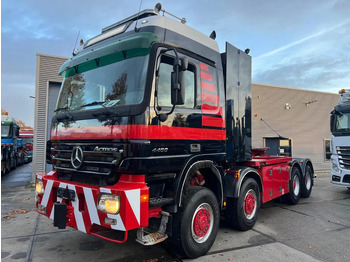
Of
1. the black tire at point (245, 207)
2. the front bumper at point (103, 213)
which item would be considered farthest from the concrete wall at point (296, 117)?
the front bumper at point (103, 213)

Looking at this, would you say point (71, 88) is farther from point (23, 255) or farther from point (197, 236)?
point (197, 236)

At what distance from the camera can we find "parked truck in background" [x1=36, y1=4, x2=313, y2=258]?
3.13m

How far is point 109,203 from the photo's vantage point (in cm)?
301

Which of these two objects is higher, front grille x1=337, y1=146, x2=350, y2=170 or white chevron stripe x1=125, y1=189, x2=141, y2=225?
front grille x1=337, y1=146, x2=350, y2=170

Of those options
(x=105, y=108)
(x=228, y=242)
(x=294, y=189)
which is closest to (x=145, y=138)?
(x=105, y=108)

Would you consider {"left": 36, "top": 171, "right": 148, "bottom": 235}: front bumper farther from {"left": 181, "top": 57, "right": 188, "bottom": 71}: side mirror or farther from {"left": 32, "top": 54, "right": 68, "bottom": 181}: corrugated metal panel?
{"left": 32, "top": 54, "right": 68, "bottom": 181}: corrugated metal panel

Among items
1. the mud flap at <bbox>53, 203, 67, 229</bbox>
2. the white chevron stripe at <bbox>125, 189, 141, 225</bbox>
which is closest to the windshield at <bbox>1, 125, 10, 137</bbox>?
the mud flap at <bbox>53, 203, 67, 229</bbox>

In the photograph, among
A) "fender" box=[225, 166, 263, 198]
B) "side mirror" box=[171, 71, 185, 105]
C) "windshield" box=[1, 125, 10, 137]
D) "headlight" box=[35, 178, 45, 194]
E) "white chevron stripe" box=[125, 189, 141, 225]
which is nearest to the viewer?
"white chevron stripe" box=[125, 189, 141, 225]

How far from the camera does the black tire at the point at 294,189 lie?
23.4 ft

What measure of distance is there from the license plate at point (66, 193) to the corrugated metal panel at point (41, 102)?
24.9 feet

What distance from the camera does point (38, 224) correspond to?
5.46m

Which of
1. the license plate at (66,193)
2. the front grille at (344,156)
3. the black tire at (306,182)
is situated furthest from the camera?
the front grille at (344,156)

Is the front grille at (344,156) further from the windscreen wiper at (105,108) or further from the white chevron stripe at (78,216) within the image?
the white chevron stripe at (78,216)

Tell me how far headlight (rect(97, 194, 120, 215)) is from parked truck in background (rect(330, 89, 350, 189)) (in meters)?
7.96
